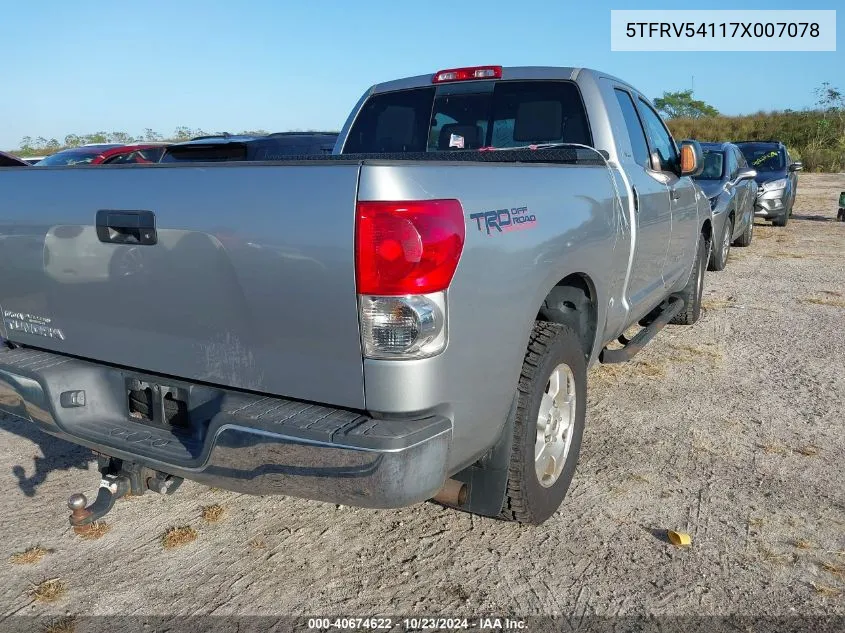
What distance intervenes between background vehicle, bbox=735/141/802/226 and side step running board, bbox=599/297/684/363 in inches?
335

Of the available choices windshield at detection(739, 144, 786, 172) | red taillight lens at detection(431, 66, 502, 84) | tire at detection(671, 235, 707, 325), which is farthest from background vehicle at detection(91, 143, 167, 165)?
windshield at detection(739, 144, 786, 172)

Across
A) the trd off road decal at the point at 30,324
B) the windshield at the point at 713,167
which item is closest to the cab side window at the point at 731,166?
the windshield at the point at 713,167

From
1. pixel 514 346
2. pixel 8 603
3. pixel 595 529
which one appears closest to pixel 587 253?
pixel 514 346

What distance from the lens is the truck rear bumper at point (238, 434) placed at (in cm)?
208

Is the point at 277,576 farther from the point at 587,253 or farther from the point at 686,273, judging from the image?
the point at 686,273

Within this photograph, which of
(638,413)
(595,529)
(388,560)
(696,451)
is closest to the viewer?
(388,560)

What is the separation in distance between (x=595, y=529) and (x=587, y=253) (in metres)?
1.20

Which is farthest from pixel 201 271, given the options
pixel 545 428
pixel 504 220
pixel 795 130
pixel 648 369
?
pixel 795 130

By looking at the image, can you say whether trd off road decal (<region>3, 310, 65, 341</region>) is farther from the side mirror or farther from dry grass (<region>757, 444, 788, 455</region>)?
the side mirror

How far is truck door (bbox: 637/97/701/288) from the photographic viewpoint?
4.75m

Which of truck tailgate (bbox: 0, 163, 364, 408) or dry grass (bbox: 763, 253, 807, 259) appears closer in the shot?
truck tailgate (bbox: 0, 163, 364, 408)

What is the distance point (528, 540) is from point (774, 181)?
1212 centimetres

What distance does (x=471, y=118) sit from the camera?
4.39 m

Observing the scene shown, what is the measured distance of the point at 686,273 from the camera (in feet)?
18.6
